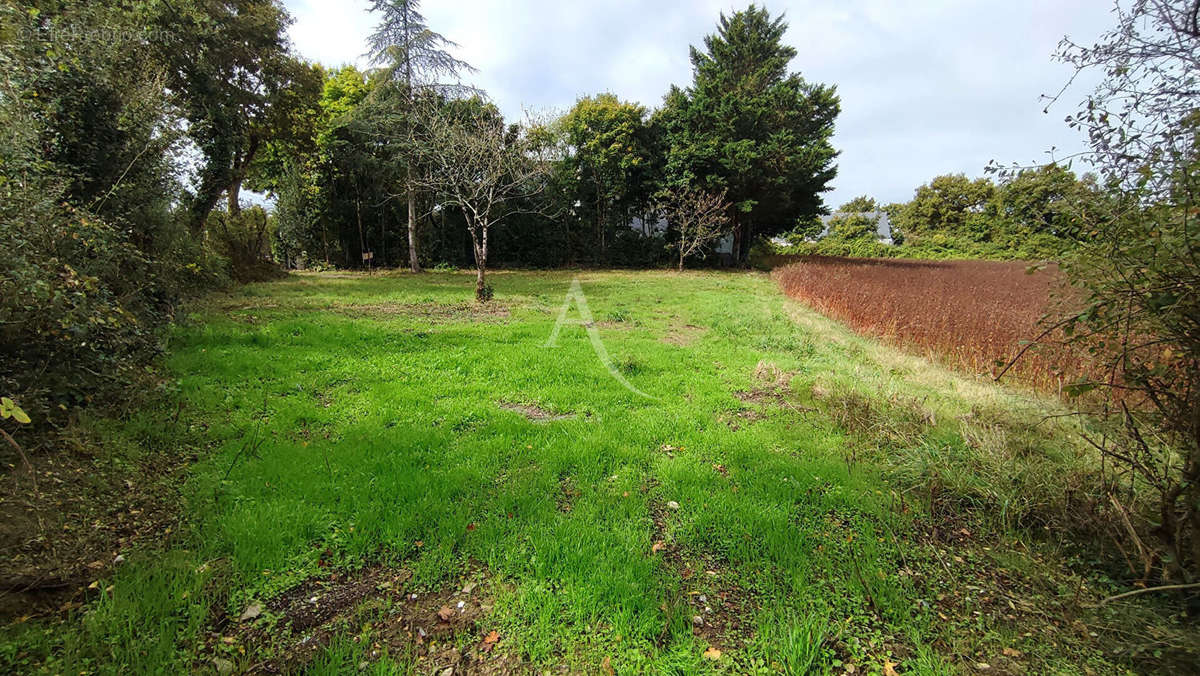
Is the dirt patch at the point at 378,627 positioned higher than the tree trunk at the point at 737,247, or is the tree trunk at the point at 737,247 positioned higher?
the tree trunk at the point at 737,247

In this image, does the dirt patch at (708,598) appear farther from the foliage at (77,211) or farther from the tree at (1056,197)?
the foliage at (77,211)

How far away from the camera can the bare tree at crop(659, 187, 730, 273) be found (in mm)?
18516

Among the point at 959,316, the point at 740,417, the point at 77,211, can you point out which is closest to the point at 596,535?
the point at 740,417

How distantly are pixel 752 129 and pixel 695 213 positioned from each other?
5.08 metres

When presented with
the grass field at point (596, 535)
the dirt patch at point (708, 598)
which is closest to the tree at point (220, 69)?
the grass field at point (596, 535)

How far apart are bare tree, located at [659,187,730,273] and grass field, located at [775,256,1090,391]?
18.5 ft

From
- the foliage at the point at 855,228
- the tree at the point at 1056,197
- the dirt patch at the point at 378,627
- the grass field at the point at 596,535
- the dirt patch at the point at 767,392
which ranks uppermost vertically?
the foliage at the point at 855,228

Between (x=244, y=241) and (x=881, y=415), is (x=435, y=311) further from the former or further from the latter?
(x=244, y=241)

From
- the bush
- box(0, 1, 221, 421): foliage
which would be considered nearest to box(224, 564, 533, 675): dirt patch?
box(0, 1, 221, 421): foliage

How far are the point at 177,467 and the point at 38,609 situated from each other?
131 cm

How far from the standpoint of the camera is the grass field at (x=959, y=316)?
16.5 feet

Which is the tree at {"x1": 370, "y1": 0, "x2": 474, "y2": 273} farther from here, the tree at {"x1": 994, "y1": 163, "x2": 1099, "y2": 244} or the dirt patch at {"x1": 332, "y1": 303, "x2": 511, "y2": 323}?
the tree at {"x1": 994, "y1": 163, "x2": 1099, "y2": 244}

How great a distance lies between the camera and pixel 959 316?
763 cm

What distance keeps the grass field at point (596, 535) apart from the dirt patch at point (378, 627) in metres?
0.01
